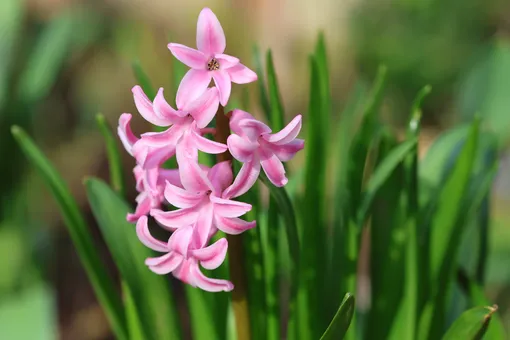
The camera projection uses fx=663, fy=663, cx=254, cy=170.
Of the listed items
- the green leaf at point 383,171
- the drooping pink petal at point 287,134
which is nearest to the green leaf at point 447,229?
the green leaf at point 383,171

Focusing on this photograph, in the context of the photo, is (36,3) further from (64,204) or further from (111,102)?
(64,204)

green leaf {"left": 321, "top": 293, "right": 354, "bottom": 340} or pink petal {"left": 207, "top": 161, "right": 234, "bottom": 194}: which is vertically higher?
pink petal {"left": 207, "top": 161, "right": 234, "bottom": 194}

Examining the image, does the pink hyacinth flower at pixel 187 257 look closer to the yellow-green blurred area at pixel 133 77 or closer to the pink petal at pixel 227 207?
the pink petal at pixel 227 207

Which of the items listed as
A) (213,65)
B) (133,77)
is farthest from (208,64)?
(133,77)

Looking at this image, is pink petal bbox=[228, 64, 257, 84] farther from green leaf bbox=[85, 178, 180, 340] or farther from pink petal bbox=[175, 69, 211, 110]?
green leaf bbox=[85, 178, 180, 340]

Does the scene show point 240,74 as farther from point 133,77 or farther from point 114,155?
point 133,77

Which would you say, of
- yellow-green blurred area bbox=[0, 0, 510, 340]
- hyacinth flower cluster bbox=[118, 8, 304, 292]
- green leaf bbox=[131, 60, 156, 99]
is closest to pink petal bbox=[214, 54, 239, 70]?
hyacinth flower cluster bbox=[118, 8, 304, 292]
